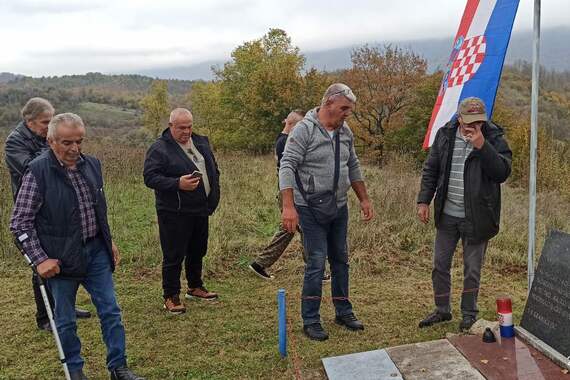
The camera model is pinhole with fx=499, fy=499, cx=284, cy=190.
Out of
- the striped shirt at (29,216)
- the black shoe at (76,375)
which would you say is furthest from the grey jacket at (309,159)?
the black shoe at (76,375)

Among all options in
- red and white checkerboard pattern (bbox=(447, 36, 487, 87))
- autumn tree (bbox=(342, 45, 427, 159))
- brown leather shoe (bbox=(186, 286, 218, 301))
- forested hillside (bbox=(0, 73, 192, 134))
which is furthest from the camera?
forested hillside (bbox=(0, 73, 192, 134))

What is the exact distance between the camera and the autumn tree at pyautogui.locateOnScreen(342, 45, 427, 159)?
2981 centimetres

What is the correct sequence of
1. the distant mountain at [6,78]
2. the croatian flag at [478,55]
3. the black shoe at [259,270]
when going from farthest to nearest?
the distant mountain at [6,78], the black shoe at [259,270], the croatian flag at [478,55]

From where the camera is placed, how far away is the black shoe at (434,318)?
408 cm

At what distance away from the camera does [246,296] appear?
5.00 m

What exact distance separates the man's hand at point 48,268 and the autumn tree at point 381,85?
27.5 meters

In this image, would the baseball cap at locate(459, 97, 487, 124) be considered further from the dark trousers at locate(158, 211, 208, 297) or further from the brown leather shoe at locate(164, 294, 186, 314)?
the brown leather shoe at locate(164, 294, 186, 314)

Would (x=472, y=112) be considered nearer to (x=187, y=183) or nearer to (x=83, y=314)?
(x=187, y=183)

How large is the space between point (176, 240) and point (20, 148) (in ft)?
4.68

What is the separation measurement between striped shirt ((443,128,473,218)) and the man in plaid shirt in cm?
252

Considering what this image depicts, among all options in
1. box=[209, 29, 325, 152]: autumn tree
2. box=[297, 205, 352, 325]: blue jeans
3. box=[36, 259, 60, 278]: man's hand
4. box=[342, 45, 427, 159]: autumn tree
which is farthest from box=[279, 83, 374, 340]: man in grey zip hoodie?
box=[342, 45, 427, 159]: autumn tree

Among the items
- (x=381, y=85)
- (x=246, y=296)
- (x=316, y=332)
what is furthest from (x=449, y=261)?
(x=381, y=85)

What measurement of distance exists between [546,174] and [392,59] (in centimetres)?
2079

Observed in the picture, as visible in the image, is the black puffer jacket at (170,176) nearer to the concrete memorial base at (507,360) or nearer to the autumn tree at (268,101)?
the concrete memorial base at (507,360)
